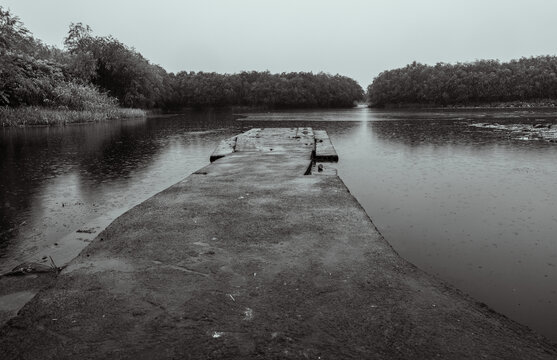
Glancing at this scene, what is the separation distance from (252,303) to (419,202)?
16.0 feet

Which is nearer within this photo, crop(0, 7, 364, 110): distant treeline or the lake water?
the lake water

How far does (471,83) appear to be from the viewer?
83.7 metres

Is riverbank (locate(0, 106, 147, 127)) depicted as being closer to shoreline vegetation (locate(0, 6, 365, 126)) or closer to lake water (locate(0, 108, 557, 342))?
shoreline vegetation (locate(0, 6, 365, 126))

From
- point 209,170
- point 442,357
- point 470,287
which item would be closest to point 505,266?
point 470,287

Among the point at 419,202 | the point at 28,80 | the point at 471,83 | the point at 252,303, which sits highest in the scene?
the point at 471,83

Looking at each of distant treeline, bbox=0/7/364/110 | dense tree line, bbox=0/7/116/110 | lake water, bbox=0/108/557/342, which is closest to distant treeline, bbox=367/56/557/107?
distant treeline, bbox=0/7/364/110

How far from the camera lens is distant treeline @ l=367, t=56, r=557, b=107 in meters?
80.0

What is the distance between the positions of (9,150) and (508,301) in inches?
616

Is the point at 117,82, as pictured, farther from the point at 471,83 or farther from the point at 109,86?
the point at 471,83

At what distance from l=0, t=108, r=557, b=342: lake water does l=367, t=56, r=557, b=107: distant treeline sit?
251 ft

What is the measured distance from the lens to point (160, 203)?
6.23 metres

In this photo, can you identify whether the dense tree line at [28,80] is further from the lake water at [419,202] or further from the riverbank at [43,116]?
the lake water at [419,202]

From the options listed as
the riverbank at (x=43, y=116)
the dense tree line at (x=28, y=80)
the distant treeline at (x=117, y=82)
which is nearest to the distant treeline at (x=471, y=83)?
the distant treeline at (x=117, y=82)

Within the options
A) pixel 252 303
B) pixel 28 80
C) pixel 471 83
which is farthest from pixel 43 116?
pixel 471 83
